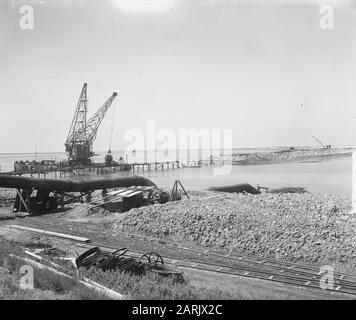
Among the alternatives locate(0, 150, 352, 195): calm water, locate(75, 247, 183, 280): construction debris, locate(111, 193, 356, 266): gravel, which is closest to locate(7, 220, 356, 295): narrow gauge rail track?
locate(111, 193, 356, 266): gravel

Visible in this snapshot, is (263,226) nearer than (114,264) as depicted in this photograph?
No

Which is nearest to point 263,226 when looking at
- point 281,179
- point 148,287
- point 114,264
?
point 114,264

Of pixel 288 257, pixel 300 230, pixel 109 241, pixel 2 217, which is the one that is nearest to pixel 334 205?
pixel 300 230

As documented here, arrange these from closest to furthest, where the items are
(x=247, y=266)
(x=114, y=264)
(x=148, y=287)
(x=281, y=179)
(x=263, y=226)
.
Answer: (x=148, y=287) → (x=114, y=264) → (x=247, y=266) → (x=263, y=226) → (x=281, y=179)

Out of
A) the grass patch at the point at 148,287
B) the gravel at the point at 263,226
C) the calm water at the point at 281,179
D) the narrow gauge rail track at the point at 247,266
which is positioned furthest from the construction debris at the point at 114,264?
the calm water at the point at 281,179

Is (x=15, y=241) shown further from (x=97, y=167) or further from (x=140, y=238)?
(x=97, y=167)

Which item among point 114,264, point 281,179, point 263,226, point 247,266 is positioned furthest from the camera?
point 281,179

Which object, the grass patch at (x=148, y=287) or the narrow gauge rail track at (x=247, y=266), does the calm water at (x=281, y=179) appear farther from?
the grass patch at (x=148, y=287)

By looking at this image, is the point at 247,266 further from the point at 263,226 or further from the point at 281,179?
the point at 281,179
